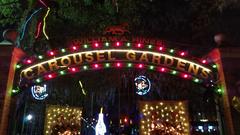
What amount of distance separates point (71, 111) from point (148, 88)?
14.3ft

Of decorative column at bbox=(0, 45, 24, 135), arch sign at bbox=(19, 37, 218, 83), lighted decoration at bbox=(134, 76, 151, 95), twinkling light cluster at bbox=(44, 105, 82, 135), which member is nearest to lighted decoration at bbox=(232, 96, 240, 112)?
arch sign at bbox=(19, 37, 218, 83)

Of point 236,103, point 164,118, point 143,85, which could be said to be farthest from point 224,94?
point 143,85

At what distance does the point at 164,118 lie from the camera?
13125 mm

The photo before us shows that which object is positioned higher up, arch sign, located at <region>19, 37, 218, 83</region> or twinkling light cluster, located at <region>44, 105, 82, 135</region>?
arch sign, located at <region>19, 37, 218, 83</region>

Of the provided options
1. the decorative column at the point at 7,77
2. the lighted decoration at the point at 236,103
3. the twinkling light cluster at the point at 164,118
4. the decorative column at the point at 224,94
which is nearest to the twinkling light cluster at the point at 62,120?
the twinkling light cluster at the point at 164,118

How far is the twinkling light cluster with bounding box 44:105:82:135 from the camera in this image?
14.3 m

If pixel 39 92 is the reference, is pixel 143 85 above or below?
above

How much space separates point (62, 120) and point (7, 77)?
287 inches

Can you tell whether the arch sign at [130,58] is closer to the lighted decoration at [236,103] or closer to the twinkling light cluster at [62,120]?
the lighted decoration at [236,103]

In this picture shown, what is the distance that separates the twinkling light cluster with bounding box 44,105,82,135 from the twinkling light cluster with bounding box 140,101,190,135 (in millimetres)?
3711

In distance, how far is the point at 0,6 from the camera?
12602mm

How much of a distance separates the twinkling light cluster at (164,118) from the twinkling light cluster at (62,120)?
3711 mm

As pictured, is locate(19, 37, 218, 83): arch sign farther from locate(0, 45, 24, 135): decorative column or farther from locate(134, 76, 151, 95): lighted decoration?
locate(134, 76, 151, 95): lighted decoration

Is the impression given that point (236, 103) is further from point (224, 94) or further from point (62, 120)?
point (62, 120)
